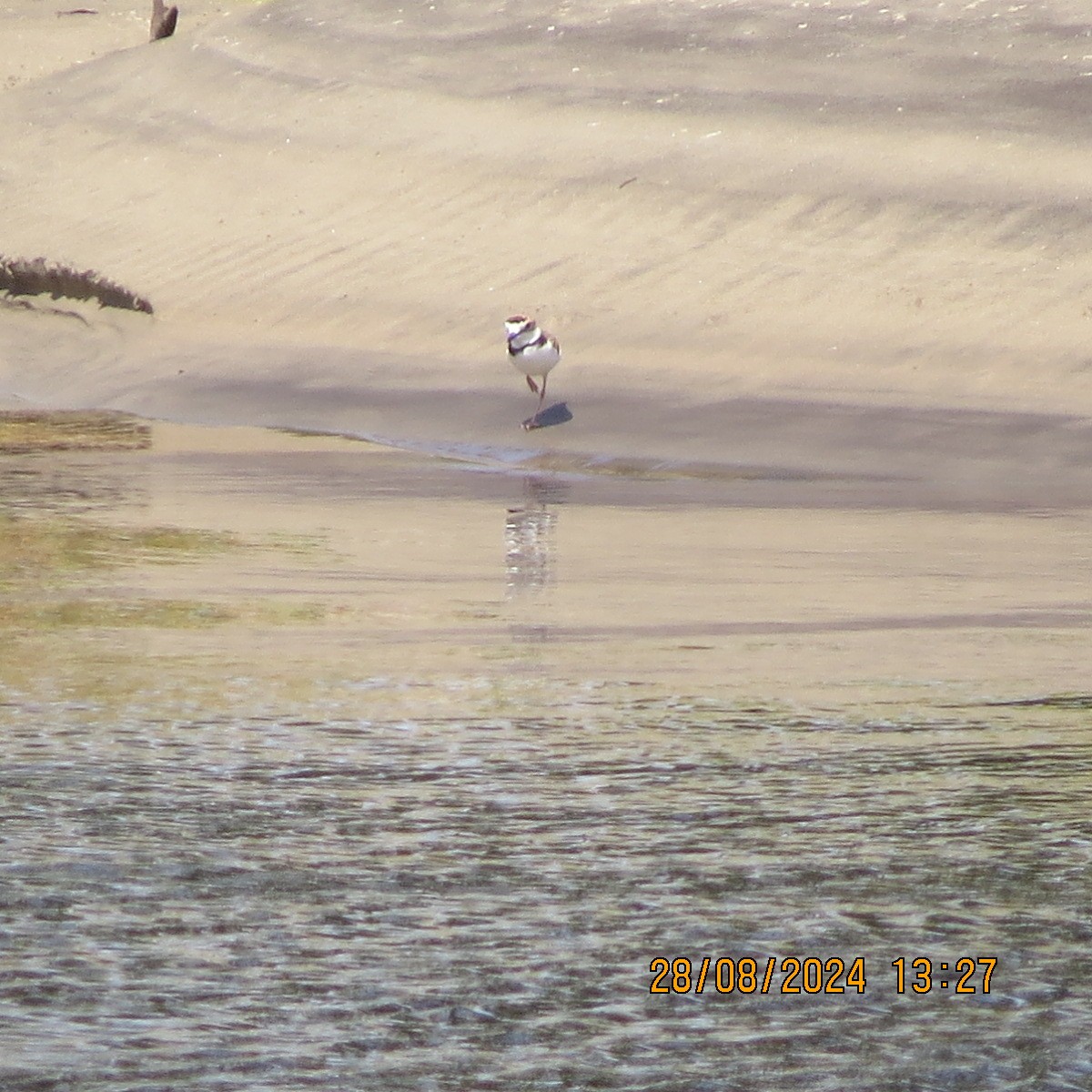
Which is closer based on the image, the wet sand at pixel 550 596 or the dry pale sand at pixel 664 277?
the wet sand at pixel 550 596

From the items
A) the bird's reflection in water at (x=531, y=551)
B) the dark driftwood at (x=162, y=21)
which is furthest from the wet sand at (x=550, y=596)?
the dark driftwood at (x=162, y=21)

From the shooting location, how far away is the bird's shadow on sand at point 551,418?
12.2 m

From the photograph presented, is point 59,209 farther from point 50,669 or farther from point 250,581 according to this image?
point 50,669

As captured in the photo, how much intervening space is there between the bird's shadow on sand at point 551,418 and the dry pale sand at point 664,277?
7 cm

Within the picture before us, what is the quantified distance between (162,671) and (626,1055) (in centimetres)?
298

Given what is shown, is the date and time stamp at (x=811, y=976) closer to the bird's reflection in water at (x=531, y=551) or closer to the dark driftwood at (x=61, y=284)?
Answer: the bird's reflection in water at (x=531, y=551)

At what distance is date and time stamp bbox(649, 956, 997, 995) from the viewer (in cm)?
364

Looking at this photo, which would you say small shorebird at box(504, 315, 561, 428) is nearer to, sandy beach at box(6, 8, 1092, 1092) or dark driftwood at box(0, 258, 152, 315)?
sandy beach at box(6, 8, 1092, 1092)

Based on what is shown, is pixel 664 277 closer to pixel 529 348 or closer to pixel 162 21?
pixel 529 348

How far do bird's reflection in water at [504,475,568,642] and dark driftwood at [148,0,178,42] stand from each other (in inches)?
574

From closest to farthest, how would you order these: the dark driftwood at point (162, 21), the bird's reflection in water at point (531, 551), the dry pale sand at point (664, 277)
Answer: the bird's reflection in water at point (531, 551), the dry pale sand at point (664, 277), the dark driftwood at point (162, 21)

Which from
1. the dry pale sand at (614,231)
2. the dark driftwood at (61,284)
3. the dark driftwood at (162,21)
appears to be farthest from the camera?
the dark driftwood at (162,21)

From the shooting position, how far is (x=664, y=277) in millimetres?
14688

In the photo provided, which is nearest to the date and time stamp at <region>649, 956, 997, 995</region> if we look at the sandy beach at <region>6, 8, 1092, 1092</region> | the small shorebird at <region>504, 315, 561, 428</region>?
the sandy beach at <region>6, 8, 1092, 1092</region>
